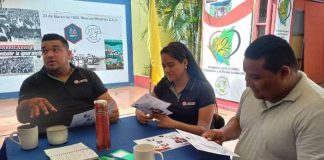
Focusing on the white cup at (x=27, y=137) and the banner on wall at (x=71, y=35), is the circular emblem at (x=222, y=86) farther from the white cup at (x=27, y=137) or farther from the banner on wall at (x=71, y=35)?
the white cup at (x=27, y=137)

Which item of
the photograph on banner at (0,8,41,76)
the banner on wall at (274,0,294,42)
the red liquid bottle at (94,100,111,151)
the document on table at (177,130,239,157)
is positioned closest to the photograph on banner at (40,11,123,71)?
the photograph on banner at (0,8,41,76)

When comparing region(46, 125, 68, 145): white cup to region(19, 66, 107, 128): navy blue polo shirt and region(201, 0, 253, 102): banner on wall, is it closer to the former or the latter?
region(19, 66, 107, 128): navy blue polo shirt

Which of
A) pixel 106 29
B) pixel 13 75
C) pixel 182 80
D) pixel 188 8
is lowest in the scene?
pixel 13 75

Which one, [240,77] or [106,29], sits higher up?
[106,29]

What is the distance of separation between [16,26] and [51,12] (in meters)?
0.69

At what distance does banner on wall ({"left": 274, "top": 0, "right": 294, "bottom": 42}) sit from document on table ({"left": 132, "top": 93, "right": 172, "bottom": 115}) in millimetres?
2980

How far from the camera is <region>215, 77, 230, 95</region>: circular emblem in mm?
4324

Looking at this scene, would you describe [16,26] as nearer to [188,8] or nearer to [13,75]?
[13,75]

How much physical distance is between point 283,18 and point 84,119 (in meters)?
3.49

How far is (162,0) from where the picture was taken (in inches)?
210

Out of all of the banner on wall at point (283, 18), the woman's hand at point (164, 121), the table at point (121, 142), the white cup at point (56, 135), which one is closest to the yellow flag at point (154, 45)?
the banner on wall at point (283, 18)

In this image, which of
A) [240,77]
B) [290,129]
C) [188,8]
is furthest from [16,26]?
[290,129]

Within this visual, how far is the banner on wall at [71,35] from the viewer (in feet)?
15.9

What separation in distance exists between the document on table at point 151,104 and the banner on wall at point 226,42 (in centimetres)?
276
